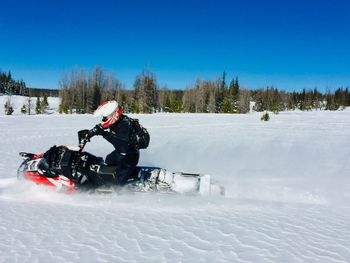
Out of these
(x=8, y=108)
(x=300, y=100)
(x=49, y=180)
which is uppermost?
(x=300, y=100)

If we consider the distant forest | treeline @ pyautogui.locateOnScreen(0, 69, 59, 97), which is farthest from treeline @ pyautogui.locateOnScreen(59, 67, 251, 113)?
treeline @ pyautogui.locateOnScreen(0, 69, 59, 97)

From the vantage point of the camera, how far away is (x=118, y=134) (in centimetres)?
629

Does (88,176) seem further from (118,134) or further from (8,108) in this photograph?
(8,108)

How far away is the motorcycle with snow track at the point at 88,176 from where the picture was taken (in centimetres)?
652

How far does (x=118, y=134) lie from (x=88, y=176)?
1.13m

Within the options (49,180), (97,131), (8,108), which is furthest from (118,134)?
(8,108)

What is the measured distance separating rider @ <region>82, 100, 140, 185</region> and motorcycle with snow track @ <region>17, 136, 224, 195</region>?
183mm

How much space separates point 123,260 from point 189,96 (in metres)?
93.7

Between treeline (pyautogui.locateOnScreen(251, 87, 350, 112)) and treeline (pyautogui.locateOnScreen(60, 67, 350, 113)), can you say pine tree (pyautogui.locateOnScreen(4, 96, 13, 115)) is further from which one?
treeline (pyautogui.locateOnScreen(251, 87, 350, 112))

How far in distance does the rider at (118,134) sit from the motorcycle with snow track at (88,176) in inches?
7.2

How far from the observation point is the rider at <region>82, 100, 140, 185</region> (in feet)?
20.6

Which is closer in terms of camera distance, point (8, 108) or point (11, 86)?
point (8, 108)

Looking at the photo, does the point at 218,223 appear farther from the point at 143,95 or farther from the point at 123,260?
the point at 143,95

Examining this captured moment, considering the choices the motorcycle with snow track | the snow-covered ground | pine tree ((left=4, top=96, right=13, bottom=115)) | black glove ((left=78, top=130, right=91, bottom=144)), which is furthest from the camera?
pine tree ((left=4, top=96, right=13, bottom=115))
